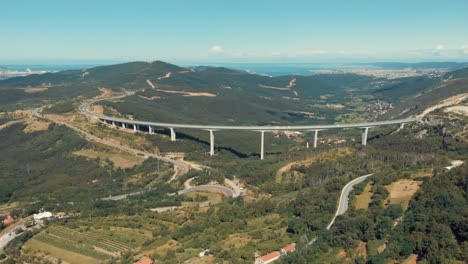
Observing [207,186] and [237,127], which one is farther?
[237,127]

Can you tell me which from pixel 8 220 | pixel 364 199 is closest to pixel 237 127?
pixel 364 199

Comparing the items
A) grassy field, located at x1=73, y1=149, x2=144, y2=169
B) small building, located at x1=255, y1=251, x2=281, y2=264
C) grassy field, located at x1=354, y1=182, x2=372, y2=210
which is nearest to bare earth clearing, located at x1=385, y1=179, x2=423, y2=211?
grassy field, located at x1=354, y1=182, x2=372, y2=210

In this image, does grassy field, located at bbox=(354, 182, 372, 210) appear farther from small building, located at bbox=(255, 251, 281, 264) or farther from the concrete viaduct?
the concrete viaduct

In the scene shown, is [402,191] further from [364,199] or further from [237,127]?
[237,127]

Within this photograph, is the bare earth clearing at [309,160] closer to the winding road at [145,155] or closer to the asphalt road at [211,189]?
the asphalt road at [211,189]

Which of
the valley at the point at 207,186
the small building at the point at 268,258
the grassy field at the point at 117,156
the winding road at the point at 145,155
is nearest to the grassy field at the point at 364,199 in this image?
the valley at the point at 207,186

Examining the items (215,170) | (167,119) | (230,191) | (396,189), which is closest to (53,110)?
(167,119)
